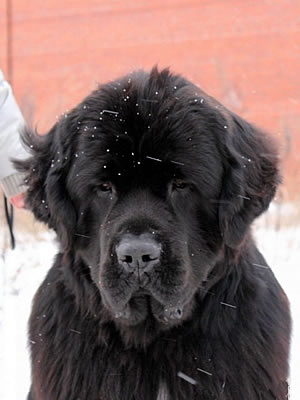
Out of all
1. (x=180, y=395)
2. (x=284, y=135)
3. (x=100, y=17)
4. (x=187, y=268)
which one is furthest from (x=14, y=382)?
(x=100, y=17)

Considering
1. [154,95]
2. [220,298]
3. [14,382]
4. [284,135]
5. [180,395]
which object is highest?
[154,95]

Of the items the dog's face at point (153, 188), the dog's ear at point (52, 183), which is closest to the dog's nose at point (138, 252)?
the dog's face at point (153, 188)

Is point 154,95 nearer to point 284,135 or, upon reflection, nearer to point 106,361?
point 106,361

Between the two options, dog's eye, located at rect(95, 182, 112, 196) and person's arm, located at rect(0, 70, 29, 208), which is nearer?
dog's eye, located at rect(95, 182, 112, 196)

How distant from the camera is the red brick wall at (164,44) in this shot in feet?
25.5

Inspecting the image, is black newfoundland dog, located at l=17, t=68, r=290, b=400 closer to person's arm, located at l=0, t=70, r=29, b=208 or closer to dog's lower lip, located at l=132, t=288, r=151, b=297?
dog's lower lip, located at l=132, t=288, r=151, b=297

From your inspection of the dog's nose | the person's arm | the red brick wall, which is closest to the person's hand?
the person's arm

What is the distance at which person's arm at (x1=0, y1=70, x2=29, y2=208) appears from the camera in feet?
12.2

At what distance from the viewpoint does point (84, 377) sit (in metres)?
3.06

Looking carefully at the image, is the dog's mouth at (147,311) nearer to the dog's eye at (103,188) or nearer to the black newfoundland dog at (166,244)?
the black newfoundland dog at (166,244)

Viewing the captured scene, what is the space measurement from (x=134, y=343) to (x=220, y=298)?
42 centimetres

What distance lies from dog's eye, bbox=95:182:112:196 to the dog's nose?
1.04ft

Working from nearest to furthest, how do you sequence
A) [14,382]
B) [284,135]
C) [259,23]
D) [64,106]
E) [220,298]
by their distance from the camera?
[220,298]
[14,382]
[284,135]
[64,106]
[259,23]

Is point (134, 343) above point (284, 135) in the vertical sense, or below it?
above
